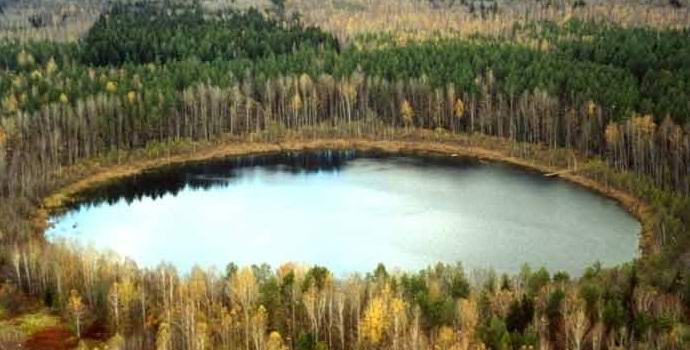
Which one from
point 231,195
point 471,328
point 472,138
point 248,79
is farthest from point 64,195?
point 471,328

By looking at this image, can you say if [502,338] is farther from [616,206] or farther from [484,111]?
[484,111]

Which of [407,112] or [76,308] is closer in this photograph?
[76,308]

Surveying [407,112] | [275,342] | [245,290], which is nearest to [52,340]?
[245,290]

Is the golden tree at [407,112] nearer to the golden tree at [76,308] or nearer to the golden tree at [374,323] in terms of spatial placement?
the golden tree at [76,308]

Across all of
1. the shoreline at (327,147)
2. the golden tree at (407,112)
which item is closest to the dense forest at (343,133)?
the golden tree at (407,112)

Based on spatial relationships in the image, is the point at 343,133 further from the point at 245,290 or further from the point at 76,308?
the point at 76,308

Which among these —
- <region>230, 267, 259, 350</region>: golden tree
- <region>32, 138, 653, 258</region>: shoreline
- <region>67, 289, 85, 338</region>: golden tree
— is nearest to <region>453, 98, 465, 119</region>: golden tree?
<region>32, 138, 653, 258</region>: shoreline
